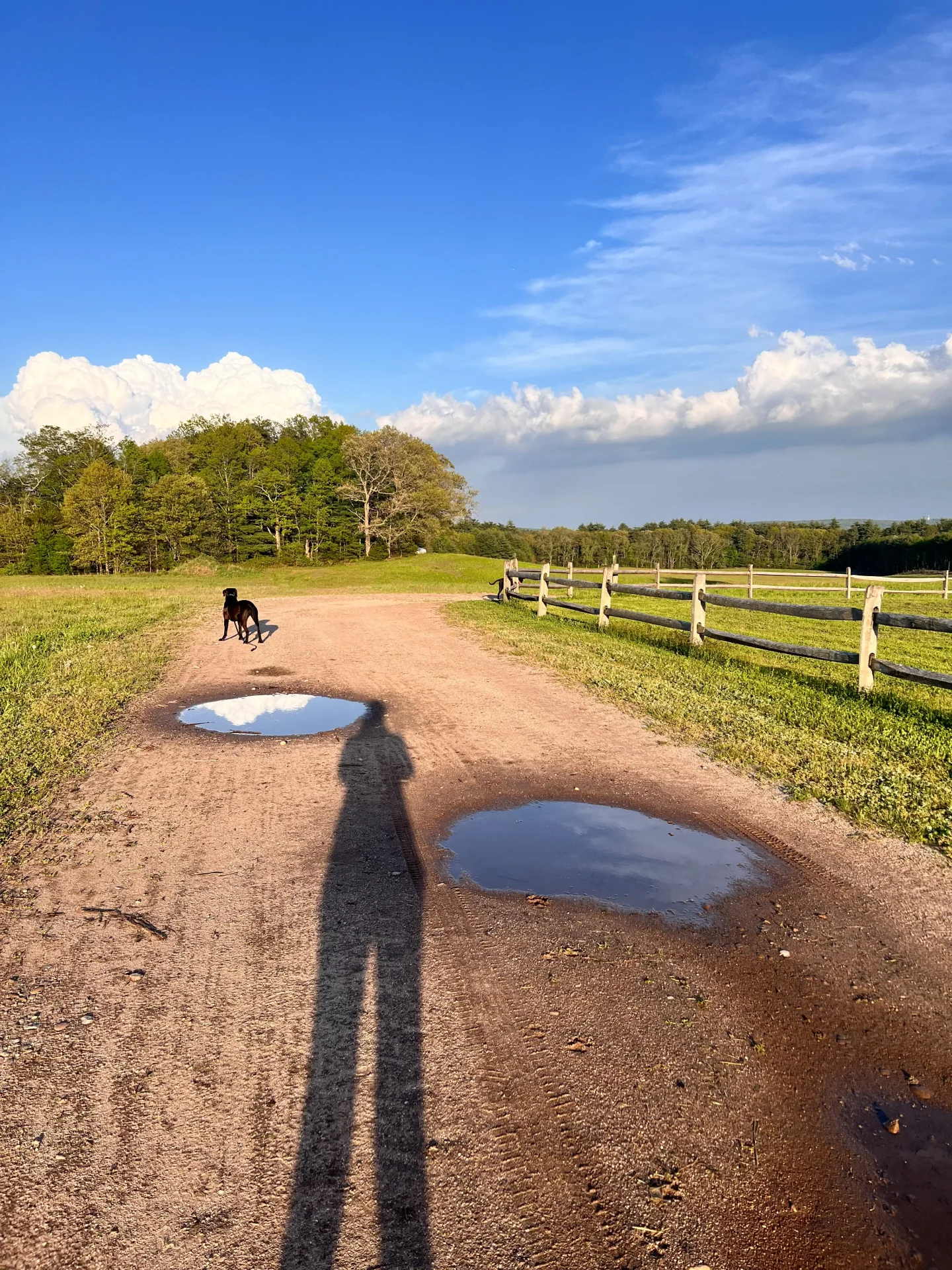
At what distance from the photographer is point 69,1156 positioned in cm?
235

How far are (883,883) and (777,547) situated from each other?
125m

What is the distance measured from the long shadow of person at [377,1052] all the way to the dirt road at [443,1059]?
1cm

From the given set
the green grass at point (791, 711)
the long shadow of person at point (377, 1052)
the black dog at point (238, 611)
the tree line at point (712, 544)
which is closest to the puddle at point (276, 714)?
the long shadow of person at point (377, 1052)

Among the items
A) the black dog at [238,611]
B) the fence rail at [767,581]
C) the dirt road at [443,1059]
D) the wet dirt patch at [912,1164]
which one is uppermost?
the fence rail at [767,581]

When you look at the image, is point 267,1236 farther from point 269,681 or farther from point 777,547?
point 777,547

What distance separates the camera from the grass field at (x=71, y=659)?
20.7 ft

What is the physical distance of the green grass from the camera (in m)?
5.86

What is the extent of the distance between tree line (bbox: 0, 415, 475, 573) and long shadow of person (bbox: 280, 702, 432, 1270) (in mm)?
60288

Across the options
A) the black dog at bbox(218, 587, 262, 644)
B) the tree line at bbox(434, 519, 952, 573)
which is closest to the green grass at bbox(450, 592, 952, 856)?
the black dog at bbox(218, 587, 262, 644)

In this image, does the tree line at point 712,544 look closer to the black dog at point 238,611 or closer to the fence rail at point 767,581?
the fence rail at point 767,581

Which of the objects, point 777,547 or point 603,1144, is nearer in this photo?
point 603,1144

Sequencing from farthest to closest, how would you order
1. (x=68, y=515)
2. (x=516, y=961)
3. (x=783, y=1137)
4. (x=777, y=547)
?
(x=777, y=547), (x=68, y=515), (x=516, y=961), (x=783, y=1137)

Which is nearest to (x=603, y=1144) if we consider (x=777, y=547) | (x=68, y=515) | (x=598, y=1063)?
(x=598, y=1063)

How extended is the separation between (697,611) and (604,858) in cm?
897
